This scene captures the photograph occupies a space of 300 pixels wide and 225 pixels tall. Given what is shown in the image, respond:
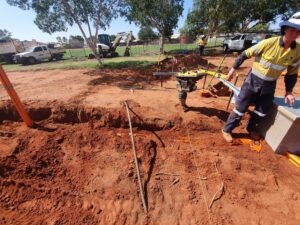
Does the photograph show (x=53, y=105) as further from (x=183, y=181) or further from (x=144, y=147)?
(x=183, y=181)

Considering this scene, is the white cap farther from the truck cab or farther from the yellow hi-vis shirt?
the truck cab

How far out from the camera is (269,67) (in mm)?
2785

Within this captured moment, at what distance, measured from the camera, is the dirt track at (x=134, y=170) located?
8.06 feet

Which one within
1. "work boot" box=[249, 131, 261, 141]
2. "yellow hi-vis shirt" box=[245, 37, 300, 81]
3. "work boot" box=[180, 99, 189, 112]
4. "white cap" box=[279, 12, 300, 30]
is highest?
"white cap" box=[279, 12, 300, 30]

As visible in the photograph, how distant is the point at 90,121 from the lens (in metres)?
4.44

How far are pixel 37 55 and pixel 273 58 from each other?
66.5 feet

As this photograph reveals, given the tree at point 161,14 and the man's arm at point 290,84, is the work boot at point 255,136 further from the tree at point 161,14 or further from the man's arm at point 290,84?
the tree at point 161,14

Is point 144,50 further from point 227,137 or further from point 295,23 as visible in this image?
point 295,23

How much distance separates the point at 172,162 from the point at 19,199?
2495mm

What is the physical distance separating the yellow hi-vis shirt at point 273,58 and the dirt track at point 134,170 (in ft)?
4.80

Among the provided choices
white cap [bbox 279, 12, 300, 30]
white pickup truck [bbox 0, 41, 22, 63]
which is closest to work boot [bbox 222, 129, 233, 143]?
white cap [bbox 279, 12, 300, 30]

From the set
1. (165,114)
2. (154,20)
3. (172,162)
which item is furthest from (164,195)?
(154,20)

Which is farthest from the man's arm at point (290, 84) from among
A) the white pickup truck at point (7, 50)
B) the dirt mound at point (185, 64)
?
the white pickup truck at point (7, 50)

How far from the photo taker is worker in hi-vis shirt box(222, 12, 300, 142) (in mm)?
2588
